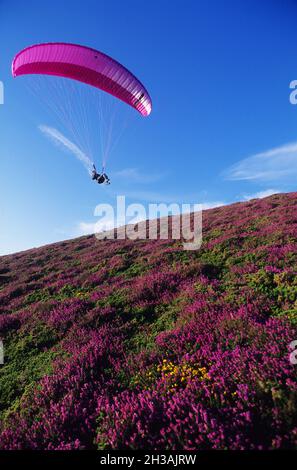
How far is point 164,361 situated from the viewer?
18.6 feet

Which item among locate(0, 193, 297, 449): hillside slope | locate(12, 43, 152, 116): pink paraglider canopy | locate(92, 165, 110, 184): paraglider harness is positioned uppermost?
locate(12, 43, 152, 116): pink paraglider canopy

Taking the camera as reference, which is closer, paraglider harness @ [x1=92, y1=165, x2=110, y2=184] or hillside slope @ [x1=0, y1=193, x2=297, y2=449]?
hillside slope @ [x1=0, y1=193, x2=297, y2=449]

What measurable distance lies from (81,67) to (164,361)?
46.0 feet

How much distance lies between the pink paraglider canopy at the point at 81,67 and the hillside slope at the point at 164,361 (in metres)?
10.3

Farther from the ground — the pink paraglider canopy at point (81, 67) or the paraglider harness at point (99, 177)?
the pink paraglider canopy at point (81, 67)

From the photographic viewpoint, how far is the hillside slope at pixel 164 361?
13.5 feet

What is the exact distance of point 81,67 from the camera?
13836mm

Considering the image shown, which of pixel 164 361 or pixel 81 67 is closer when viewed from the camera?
pixel 164 361

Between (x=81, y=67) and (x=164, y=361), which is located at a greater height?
(x=81, y=67)

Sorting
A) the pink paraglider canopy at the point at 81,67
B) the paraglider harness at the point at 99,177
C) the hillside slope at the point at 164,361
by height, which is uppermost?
the pink paraglider canopy at the point at 81,67

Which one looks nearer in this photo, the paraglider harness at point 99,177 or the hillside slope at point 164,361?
the hillside slope at point 164,361

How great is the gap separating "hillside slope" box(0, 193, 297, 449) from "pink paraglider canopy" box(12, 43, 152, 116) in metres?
10.3

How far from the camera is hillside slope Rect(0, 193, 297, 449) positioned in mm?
4109
